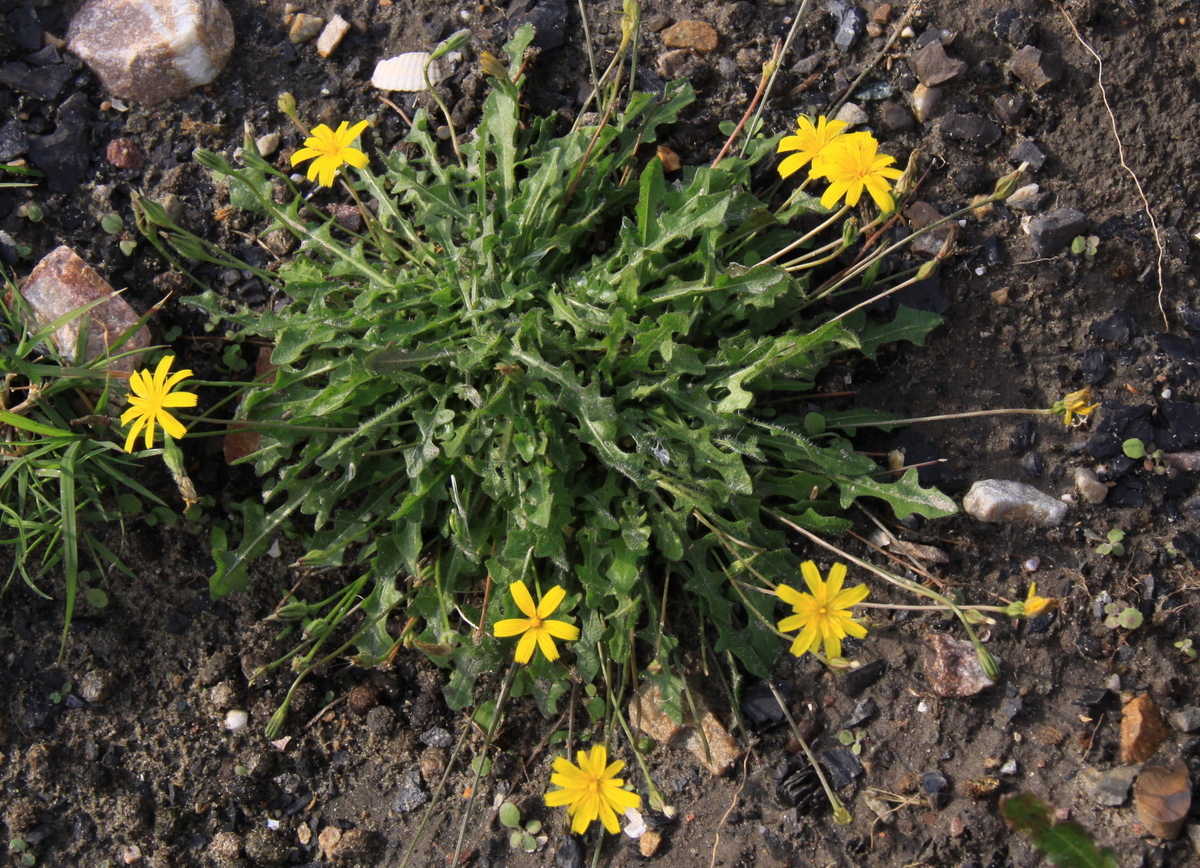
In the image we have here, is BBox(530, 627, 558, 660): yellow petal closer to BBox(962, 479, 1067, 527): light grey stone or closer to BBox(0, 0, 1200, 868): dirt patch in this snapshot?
BBox(0, 0, 1200, 868): dirt patch

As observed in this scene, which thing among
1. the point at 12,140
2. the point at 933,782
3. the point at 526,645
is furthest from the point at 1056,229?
the point at 12,140

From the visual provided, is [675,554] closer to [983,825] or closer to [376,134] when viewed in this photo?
[983,825]

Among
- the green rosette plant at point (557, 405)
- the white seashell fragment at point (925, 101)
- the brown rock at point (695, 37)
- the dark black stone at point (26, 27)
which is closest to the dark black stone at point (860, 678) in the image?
A: the green rosette plant at point (557, 405)

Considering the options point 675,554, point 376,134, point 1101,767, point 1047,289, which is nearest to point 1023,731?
point 1101,767

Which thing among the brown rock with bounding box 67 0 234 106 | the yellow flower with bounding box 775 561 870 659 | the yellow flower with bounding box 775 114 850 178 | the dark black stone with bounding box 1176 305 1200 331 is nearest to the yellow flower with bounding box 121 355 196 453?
the brown rock with bounding box 67 0 234 106

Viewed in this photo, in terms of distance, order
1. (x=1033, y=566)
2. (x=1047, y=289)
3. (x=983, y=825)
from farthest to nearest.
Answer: (x=1047, y=289) → (x=1033, y=566) → (x=983, y=825)

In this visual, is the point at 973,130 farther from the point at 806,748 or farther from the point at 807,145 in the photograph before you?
the point at 806,748
